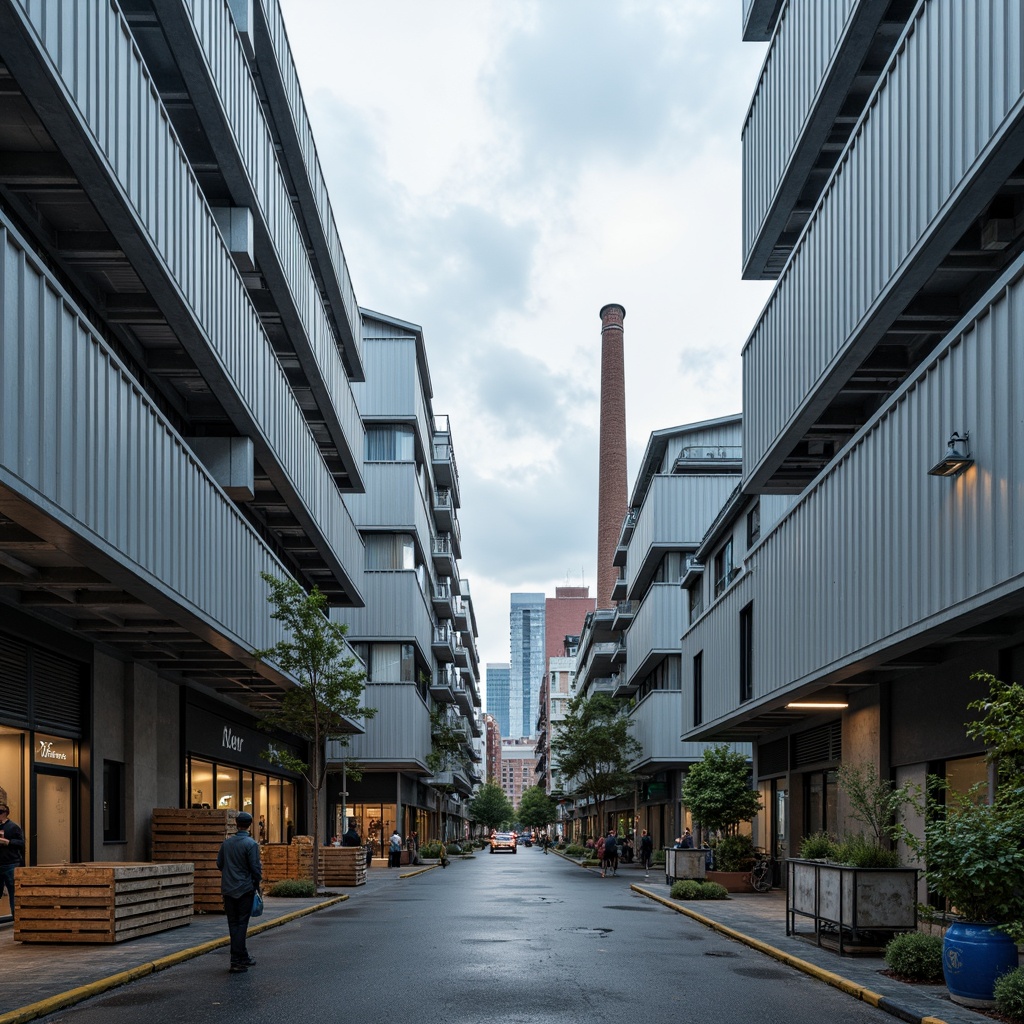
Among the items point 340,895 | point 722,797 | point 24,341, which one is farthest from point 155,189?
point 722,797

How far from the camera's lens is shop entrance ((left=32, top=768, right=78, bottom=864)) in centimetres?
1831

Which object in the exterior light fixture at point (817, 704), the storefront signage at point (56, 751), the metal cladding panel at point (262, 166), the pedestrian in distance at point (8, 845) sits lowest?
the pedestrian in distance at point (8, 845)

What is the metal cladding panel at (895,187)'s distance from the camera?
42.1 feet

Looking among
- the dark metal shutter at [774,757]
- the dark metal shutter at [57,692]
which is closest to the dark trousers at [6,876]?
the dark metal shutter at [57,692]

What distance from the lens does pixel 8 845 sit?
15.9 m

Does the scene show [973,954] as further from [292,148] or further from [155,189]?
[292,148]

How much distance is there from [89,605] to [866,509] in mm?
10593

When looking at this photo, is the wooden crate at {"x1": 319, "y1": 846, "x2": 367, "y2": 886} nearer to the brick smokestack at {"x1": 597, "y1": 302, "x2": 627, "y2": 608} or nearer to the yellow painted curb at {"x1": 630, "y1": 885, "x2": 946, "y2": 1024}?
the yellow painted curb at {"x1": 630, "y1": 885, "x2": 946, "y2": 1024}

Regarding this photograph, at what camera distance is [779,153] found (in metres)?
23.0

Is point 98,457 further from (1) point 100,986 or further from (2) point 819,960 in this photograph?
(2) point 819,960

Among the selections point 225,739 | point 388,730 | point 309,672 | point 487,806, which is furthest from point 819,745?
point 487,806

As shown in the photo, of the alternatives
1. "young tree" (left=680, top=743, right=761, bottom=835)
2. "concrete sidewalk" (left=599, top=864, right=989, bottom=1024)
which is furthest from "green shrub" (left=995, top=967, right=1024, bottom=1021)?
"young tree" (left=680, top=743, right=761, bottom=835)

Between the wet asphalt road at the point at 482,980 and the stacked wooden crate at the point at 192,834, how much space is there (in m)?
1.98

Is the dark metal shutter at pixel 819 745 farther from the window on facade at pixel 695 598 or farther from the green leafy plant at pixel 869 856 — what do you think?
the window on facade at pixel 695 598
